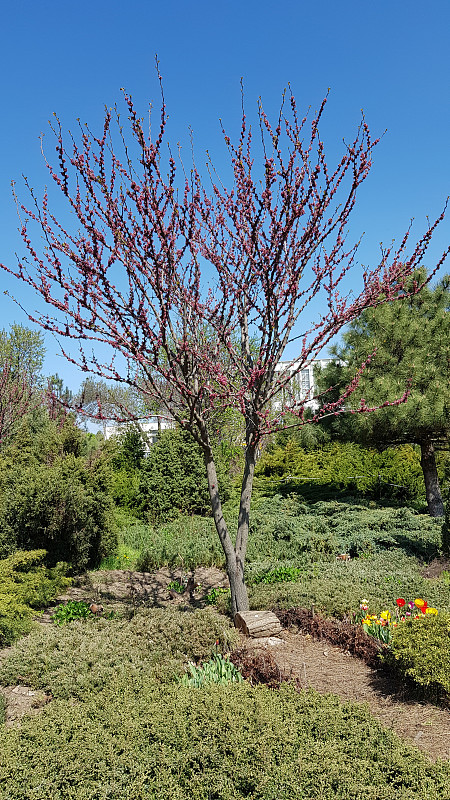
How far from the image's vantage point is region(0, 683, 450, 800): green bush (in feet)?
8.16

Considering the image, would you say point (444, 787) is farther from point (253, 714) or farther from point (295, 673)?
point (295, 673)

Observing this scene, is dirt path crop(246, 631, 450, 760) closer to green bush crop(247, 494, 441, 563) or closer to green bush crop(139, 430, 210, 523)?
green bush crop(247, 494, 441, 563)

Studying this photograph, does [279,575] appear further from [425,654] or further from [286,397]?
[425,654]

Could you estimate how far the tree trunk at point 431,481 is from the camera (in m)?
9.58

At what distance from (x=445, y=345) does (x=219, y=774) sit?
Result: 8.44 meters

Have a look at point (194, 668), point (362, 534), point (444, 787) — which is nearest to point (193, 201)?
point (194, 668)

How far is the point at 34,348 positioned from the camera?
63.1 feet

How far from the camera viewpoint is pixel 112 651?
13.4 ft

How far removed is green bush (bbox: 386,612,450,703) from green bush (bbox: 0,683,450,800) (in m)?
0.59

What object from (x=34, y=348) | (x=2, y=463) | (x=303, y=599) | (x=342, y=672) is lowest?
(x=342, y=672)

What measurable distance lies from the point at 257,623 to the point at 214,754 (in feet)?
6.34

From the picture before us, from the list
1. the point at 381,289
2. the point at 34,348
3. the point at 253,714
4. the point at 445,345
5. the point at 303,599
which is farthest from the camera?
the point at 34,348

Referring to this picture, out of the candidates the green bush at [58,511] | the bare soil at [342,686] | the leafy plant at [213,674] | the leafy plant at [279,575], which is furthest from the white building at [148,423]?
the leafy plant at [279,575]

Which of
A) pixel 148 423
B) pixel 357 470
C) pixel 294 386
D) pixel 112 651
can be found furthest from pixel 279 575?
pixel 294 386
